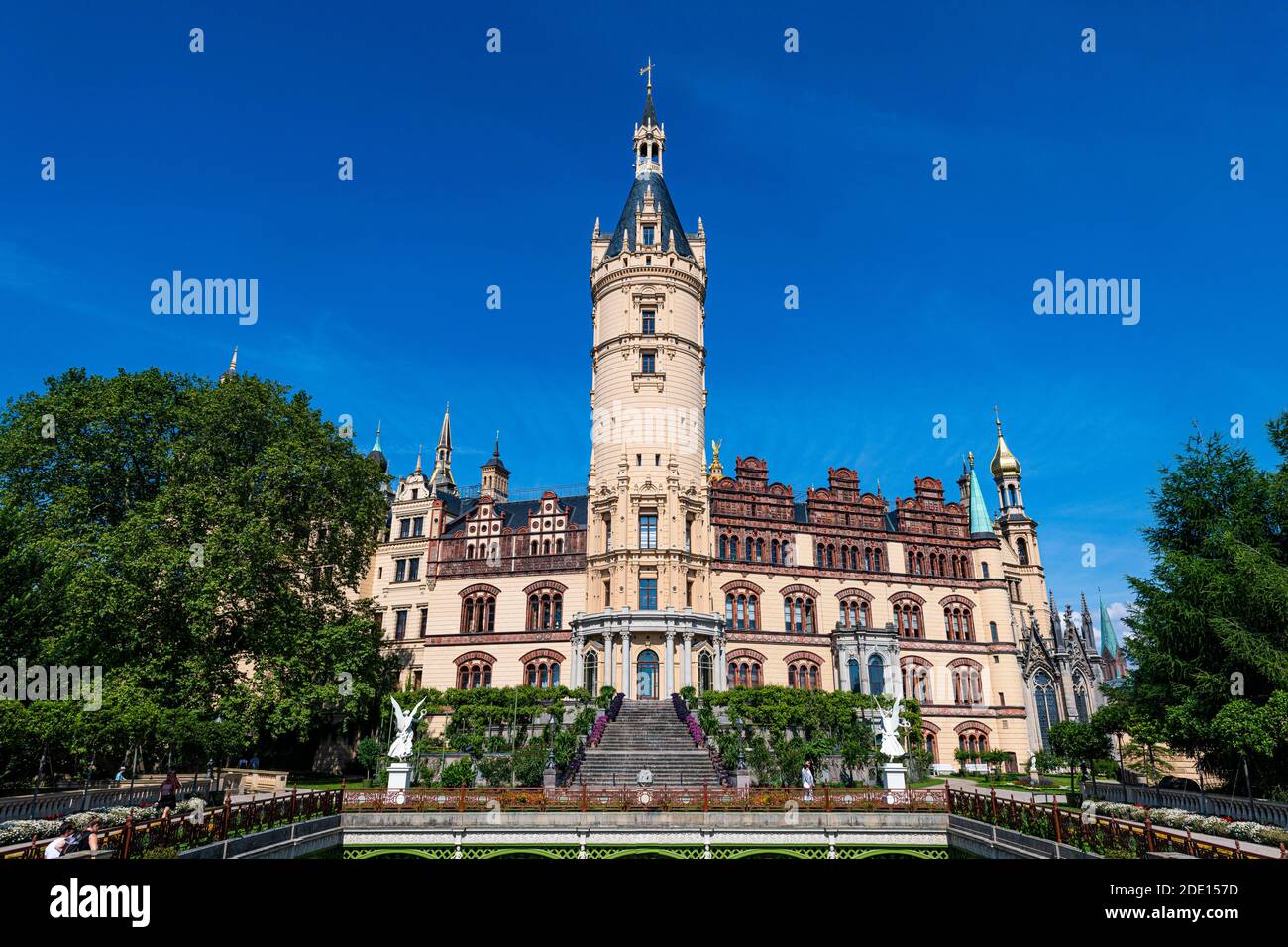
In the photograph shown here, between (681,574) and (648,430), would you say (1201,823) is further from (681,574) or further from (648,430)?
(648,430)

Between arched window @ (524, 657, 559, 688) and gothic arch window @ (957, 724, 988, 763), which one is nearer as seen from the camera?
arched window @ (524, 657, 559, 688)

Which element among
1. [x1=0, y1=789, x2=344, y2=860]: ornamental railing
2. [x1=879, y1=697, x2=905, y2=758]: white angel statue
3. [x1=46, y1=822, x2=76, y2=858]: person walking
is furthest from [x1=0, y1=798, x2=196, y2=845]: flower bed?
[x1=879, y1=697, x2=905, y2=758]: white angel statue

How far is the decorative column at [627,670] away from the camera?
42.6 meters

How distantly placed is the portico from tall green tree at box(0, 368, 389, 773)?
13.2 metres

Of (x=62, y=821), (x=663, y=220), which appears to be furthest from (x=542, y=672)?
(x=663, y=220)

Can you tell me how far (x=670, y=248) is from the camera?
5131 centimetres

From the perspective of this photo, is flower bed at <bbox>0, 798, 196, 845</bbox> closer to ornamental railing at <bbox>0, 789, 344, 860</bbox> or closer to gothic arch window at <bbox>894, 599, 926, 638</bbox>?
ornamental railing at <bbox>0, 789, 344, 860</bbox>

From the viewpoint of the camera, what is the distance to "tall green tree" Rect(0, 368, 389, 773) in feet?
96.9

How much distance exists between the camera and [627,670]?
141 ft

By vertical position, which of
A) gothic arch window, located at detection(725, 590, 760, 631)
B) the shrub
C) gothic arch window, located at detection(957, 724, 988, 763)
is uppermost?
gothic arch window, located at detection(725, 590, 760, 631)

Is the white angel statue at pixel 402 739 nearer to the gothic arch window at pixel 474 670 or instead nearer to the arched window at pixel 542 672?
the arched window at pixel 542 672

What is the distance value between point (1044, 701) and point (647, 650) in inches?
1209

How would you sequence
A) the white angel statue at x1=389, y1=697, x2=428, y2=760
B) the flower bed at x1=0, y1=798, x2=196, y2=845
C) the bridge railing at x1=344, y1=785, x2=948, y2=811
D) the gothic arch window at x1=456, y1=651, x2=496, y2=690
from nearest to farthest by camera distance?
the flower bed at x1=0, y1=798, x2=196, y2=845 < the bridge railing at x1=344, y1=785, x2=948, y2=811 < the white angel statue at x1=389, y1=697, x2=428, y2=760 < the gothic arch window at x1=456, y1=651, x2=496, y2=690
